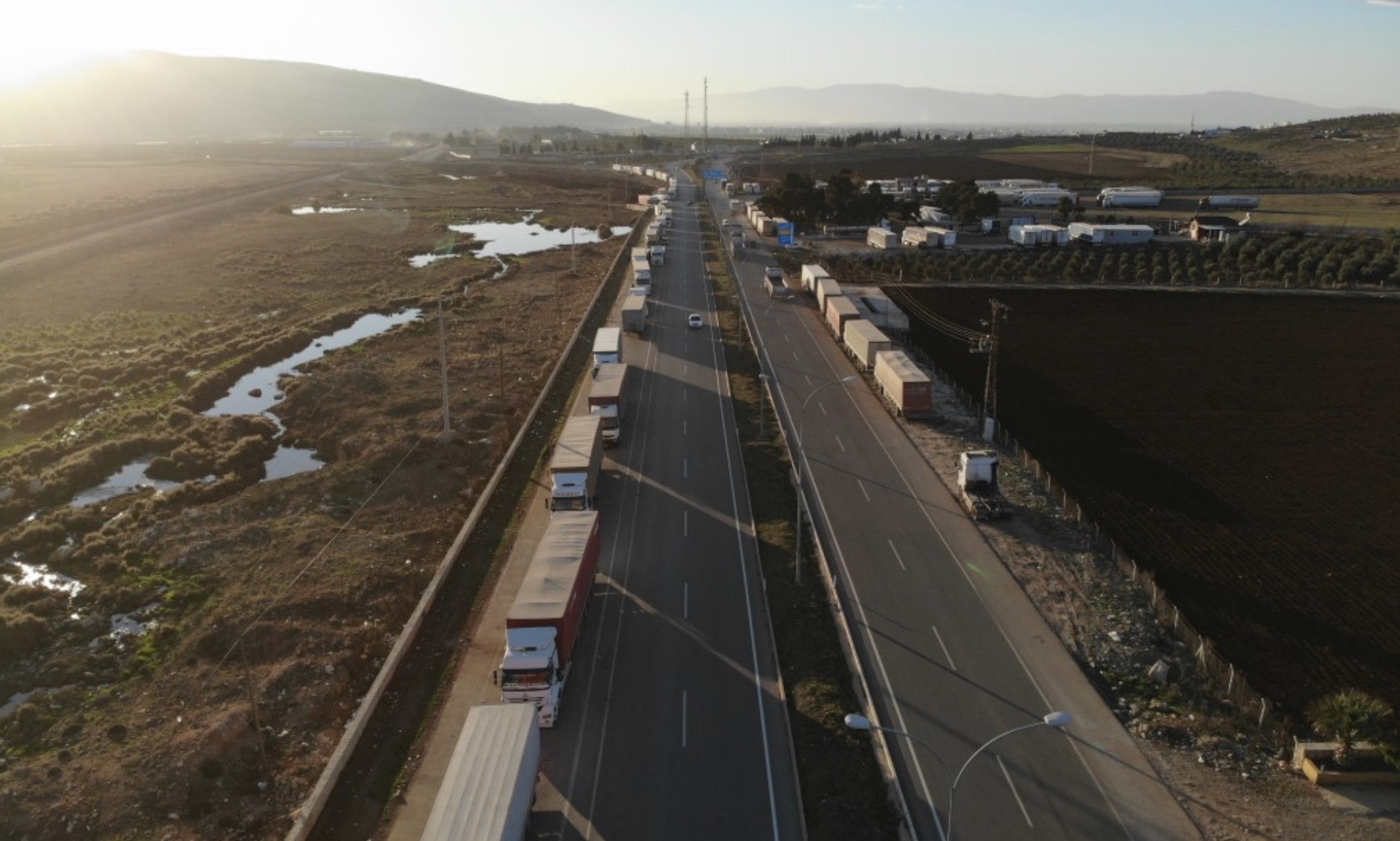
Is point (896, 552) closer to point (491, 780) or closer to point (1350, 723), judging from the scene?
point (1350, 723)

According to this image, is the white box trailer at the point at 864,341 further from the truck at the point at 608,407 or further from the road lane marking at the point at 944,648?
the road lane marking at the point at 944,648

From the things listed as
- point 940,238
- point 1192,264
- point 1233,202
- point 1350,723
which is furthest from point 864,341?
point 1233,202

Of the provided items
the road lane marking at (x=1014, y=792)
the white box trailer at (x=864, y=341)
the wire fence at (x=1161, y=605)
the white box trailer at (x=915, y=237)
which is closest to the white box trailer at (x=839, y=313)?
the white box trailer at (x=864, y=341)

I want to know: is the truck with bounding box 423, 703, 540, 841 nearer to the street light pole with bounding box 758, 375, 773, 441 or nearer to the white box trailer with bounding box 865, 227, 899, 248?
the street light pole with bounding box 758, 375, 773, 441

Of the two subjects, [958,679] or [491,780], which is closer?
[491,780]

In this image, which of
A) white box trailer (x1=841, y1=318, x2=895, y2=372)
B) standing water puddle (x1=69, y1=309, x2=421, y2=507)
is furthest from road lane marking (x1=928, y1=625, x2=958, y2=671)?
standing water puddle (x1=69, y1=309, x2=421, y2=507)
